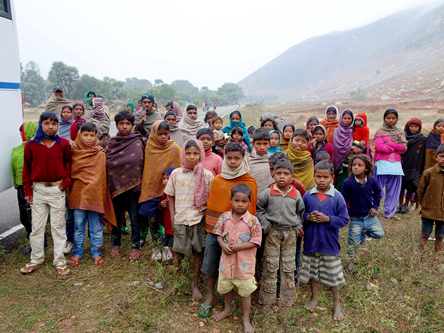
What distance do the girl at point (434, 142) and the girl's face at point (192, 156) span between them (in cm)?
475

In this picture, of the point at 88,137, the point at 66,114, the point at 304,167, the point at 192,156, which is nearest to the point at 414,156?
the point at 304,167

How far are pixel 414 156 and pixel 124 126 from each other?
17.7 feet

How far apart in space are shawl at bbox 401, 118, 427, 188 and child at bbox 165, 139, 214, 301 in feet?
15.0

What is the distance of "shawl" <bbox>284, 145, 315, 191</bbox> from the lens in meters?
3.82

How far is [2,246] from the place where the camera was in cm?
435

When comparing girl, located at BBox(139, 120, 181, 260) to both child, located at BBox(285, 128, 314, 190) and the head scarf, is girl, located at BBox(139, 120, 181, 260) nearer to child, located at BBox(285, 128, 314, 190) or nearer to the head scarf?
the head scarf

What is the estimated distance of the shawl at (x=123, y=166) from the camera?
152 inches

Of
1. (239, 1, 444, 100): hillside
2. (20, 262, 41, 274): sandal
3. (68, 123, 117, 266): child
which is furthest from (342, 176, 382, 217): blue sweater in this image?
(239, 1, 444, 100): hillside

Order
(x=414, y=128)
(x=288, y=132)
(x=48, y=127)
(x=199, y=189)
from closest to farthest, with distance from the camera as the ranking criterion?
1. (x=199, y=189)
2. (x=48, y=127)
3. (x=288, y=132)
4. (x=414, y=128)

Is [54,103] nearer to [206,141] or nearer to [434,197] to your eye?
[206,141]

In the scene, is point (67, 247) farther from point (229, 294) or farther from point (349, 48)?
point (349, 48)

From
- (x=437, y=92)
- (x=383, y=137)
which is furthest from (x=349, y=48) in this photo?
(x=383, y=137)

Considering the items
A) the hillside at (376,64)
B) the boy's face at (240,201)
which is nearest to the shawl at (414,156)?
the boy's face at (240,201)

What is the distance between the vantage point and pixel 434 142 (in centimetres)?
541
